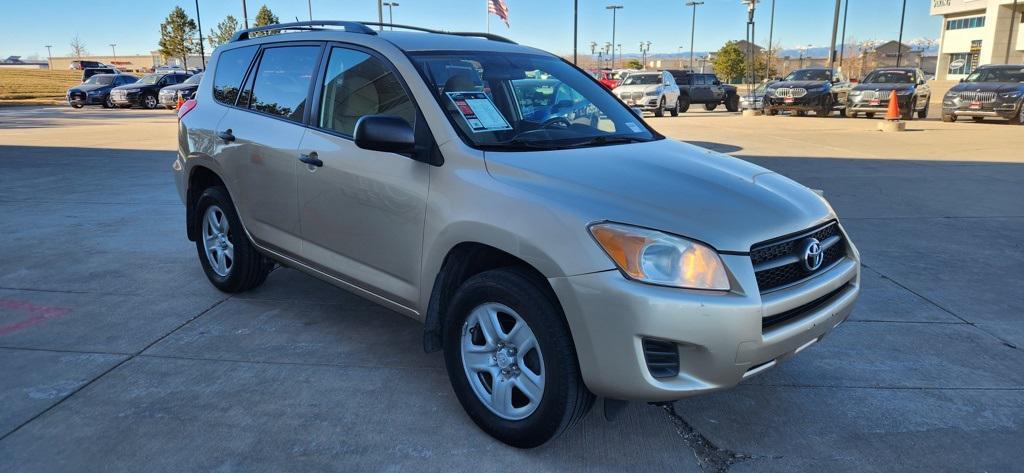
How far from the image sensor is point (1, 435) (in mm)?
2975

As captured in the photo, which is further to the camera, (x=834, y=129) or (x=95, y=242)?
(x=834, y=129)

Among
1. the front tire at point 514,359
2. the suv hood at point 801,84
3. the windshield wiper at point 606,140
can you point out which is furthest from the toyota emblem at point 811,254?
the suv hood at point 801,84

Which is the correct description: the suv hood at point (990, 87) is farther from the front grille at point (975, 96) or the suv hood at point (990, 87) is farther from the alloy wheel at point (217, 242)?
the alloy wheel at point (217, 242)

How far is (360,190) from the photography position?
135 inches

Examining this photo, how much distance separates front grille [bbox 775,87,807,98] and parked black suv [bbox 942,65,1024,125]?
13.7 ft

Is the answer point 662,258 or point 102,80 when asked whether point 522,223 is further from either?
point 102,80

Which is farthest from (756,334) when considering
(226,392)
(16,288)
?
(16,288)

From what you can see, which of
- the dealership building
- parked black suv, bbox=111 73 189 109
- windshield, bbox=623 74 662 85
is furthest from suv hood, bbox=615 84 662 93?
the dealership building

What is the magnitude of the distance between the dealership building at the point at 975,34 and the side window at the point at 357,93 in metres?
64.3

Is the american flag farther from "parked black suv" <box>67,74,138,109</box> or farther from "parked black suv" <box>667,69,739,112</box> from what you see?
"parked black suv" <box>67,74,138,109</box>

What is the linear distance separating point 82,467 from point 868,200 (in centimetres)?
813

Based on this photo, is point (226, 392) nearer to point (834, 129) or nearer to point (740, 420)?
point (740, 420)

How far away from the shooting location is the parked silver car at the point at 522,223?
2.50 m

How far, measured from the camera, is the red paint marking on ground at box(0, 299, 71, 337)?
13.9 feet
